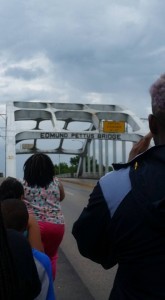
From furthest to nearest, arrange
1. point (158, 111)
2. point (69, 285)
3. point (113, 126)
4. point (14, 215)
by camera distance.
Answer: point (113, 126), point (69, 285), point (14, 215), point (158, 111)

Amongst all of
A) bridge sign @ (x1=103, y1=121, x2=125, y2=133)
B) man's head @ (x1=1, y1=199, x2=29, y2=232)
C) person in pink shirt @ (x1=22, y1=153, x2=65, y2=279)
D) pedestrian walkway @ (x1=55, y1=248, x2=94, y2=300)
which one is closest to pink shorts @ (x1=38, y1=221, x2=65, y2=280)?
person in pink shirt @ (x1=22, y1=153, x2=65, y2=279)

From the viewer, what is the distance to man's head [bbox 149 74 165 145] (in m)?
2.10

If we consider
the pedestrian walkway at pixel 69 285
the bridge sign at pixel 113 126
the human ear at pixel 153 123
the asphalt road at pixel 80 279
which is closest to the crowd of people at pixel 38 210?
the human ear at pixel 153 123

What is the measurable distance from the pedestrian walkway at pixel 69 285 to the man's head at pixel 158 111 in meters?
4.26

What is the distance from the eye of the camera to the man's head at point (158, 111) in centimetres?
210

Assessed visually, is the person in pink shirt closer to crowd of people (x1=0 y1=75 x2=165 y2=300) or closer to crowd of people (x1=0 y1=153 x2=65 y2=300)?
crowd of people (x1=0 y1=153 x2=65 y2=300)

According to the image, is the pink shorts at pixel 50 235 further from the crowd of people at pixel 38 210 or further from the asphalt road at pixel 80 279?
the asphalt road at pixel 80 279

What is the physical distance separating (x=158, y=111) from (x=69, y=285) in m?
5.12

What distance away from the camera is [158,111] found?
6.90 ft

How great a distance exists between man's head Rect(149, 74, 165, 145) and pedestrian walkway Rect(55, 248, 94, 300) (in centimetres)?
426

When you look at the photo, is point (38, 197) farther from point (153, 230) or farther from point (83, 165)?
point (83, 165)

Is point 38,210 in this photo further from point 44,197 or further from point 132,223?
point 132,223

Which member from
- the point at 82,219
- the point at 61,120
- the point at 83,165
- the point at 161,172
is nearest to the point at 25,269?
the point at 82,219

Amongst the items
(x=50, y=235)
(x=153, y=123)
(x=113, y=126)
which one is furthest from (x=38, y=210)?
(x=113, y=126)
